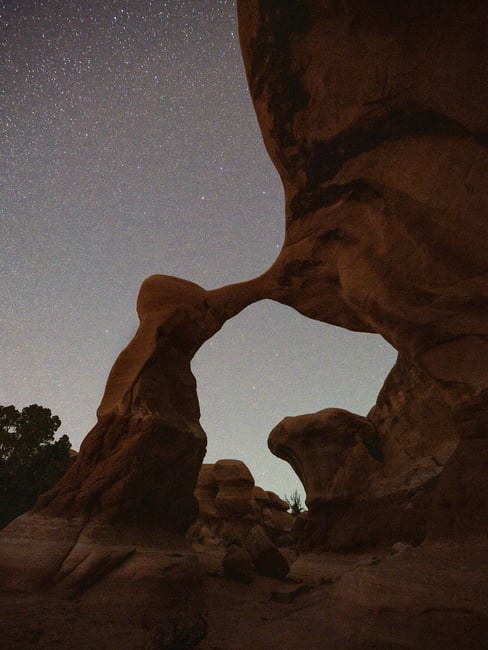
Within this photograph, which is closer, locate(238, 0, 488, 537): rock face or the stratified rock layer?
the stratified rock layer

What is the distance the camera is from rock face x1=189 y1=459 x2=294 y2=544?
21.2 m

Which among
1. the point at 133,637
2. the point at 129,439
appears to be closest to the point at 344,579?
the point at 133,637

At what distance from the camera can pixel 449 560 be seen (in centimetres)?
470

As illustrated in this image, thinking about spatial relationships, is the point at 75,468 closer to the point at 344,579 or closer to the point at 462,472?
the point at 344,579

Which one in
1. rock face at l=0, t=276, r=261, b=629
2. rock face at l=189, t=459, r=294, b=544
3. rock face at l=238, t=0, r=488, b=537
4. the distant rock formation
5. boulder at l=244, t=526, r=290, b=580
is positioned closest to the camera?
rock face at l=238, t=0, r=488, b=537

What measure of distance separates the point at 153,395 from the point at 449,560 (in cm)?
621

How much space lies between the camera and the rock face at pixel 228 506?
21172 mm

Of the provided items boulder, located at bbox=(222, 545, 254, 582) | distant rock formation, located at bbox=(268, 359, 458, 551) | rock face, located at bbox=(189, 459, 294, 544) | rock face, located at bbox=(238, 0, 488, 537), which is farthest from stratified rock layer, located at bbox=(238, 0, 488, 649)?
rock face, located at bbox=(189, 459, 294, 544)

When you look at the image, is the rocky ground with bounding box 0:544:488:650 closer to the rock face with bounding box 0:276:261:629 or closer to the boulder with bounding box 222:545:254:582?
the rock face with bounding box 0:276:261:629

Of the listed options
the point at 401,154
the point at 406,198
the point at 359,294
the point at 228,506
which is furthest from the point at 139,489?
the point at 228,506

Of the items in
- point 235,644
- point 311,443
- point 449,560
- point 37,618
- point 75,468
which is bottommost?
point 235,644

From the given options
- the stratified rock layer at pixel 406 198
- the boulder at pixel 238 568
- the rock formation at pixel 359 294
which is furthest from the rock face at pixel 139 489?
the stratified rock layer at pixel 406 198

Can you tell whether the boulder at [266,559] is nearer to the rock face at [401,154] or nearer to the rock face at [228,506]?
the rock face at [401,154]

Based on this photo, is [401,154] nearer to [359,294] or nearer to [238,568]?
[359,294]
